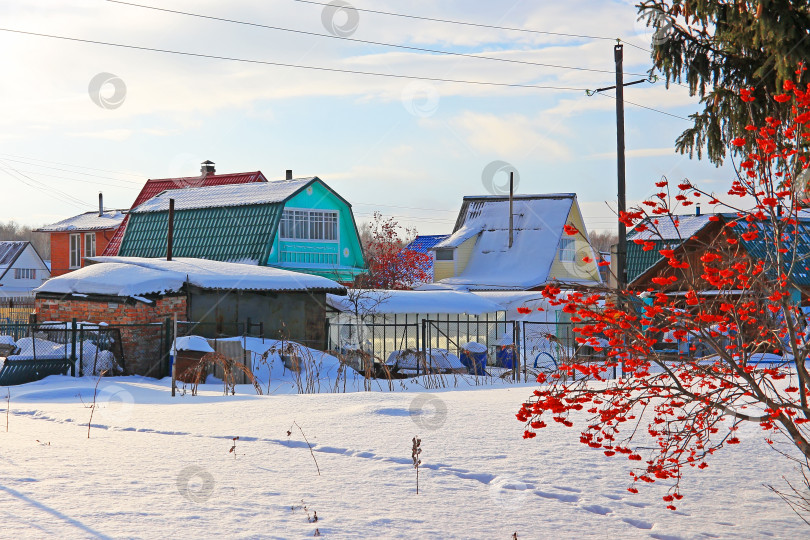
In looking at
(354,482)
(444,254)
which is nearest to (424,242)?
(444,254)

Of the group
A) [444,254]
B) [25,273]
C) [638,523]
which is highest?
[444,254]

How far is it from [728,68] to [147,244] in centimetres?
2550

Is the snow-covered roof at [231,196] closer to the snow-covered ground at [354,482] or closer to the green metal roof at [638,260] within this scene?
the green metal roof at [638,260]

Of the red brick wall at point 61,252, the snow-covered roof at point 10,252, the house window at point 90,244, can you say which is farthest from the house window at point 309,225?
the snow-covered roof at point 10,252

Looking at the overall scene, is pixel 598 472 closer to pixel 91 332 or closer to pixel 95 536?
pixel 95 536

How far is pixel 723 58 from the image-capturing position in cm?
1223

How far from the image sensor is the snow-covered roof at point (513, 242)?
39.9m

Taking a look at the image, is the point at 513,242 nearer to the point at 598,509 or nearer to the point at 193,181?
the point at 193,181

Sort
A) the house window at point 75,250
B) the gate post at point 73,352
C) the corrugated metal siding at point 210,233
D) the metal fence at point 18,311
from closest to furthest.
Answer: the gate post at point 73,352, the corrugated metal siding at point 210,233, the metal fence at point 18,311, the house window at point 75,250

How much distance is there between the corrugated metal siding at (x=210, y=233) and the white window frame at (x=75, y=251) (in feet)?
49.6

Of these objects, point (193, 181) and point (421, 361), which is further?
point (193, 181)

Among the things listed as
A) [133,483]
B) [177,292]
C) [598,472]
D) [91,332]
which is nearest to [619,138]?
[177,292]

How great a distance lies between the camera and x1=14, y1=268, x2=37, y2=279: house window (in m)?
65.7

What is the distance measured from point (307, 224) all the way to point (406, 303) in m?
8.65
